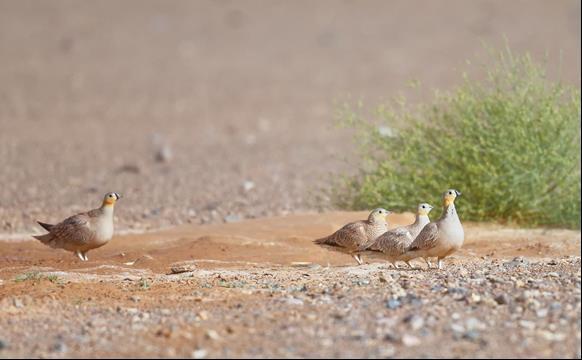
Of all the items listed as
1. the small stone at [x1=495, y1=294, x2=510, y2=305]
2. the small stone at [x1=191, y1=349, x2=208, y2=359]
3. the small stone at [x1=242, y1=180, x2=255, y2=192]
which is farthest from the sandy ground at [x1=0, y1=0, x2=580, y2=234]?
the small stone at [x1=191, y1=349, x2=208, y2=359]

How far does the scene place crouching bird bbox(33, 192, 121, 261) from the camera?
425 inches

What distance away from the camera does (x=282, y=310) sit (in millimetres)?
7598

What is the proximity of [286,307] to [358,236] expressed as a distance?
9.04 feet

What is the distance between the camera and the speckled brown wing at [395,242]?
9766 millimetres

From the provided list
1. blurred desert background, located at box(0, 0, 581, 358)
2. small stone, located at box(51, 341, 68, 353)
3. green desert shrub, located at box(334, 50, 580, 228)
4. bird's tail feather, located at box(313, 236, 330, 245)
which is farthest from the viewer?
green desert shrub, located at box(334, 50, 580, 228)

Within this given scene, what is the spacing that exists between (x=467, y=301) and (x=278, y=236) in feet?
15.0

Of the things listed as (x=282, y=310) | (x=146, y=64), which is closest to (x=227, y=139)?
(x=146, y=64)

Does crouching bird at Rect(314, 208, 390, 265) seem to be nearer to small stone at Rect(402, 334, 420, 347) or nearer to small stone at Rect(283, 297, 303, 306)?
small stone at Rect(283, 297, 303, 306)

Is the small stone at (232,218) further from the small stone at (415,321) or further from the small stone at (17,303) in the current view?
the small stone at (415,321)

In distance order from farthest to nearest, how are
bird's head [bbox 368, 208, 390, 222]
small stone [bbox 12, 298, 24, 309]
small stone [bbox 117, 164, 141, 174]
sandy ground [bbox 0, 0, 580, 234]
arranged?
1. small stone [bbox 117, 164, 141, 174]
2. sandy ground [bbox 0, 0, 580, 234]
3. bird's head [bbox 368, 208, 390, 222]
4. small stone [bbox 12, 298, 24, 309]

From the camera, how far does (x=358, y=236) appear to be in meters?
10.4

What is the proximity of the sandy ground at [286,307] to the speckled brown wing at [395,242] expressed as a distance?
6.6 inches

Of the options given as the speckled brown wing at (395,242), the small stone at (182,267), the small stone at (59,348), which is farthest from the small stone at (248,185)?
the small stone at (59,348)

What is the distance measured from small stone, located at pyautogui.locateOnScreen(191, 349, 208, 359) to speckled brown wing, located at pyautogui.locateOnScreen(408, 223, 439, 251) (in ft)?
10.4
